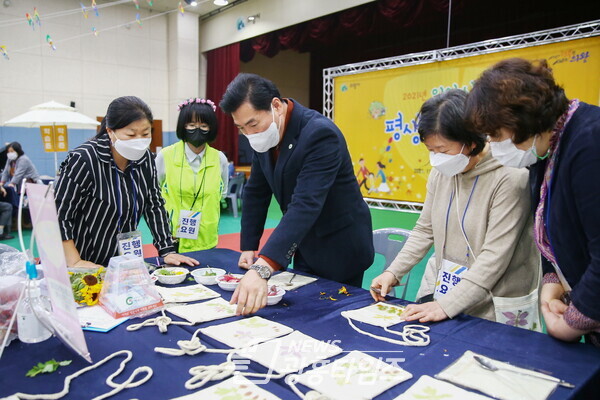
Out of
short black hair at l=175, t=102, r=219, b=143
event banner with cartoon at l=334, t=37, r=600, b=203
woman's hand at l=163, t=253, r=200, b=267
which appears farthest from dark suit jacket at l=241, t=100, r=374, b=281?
event banner with cartoon at l=334, t=37, r=600, b=203

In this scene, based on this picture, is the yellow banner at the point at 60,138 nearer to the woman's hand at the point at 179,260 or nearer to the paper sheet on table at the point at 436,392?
the woman's hand at the point at 179,260

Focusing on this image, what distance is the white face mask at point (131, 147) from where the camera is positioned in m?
1.65

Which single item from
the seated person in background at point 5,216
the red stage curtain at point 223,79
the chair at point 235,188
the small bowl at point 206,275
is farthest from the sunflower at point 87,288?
the red stage curtain at point 223,79

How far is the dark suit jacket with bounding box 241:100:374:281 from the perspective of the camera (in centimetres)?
145

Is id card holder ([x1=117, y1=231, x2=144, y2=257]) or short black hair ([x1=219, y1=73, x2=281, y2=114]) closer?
short black hair ([x1=219, y1=73, x2=281, y2=114])

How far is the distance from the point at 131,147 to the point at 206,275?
1.87ft

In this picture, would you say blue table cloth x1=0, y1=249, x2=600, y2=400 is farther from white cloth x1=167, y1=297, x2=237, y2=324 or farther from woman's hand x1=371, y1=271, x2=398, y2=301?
woman's hand x1=371, y1=271, x2=398, y2=301

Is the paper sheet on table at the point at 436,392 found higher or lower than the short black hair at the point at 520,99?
lower

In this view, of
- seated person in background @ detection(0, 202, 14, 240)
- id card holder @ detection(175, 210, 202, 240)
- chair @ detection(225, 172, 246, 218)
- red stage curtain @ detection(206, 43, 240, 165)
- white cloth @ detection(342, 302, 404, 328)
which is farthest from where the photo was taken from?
red stage curtain @ detection(206, 43, 240, 165)

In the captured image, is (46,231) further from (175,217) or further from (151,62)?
(151,62)

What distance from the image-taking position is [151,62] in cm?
896

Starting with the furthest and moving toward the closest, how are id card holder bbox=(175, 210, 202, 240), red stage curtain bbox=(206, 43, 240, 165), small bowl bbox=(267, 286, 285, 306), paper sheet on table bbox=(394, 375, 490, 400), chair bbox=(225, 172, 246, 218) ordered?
red stage curtain bbox=(206, 43, 240, 165), chair bbox=(225, 172, 246, 218), id card holder bbox=(175, 210, 202, 240), small bowl bbox=(267, 286, 285, 306), paper sheet on table bbox=(394, 375, 490, 400)

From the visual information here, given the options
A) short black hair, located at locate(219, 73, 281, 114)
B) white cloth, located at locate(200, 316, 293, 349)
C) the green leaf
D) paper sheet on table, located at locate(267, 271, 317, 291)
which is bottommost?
the green leaf

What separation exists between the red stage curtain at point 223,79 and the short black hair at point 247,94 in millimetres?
7385
